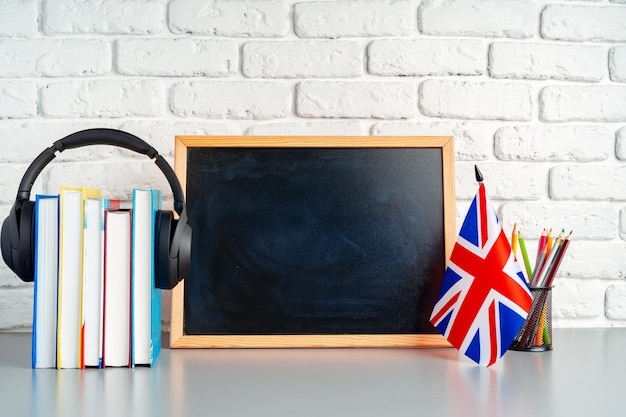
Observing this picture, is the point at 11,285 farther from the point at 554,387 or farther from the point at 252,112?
the point at 554,387

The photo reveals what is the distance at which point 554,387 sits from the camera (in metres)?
0.78

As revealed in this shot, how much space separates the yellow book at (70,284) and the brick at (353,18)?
1.81 ft

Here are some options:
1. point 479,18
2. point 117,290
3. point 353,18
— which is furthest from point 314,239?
point 479,18

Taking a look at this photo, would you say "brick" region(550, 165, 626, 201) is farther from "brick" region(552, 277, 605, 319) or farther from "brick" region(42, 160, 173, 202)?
"brick" region(42, 160, 173, 202)

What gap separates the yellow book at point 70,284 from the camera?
2.84 ft

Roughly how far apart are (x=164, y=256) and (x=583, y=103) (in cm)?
86

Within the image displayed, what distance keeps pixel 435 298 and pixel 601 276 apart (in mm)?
387

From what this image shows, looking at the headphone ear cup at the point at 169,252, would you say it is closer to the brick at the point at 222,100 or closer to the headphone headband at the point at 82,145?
the headphone headband at the point at 82,145

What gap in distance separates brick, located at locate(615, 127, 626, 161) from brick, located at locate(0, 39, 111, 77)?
3.33 ft

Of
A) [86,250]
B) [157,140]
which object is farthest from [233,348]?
[157,140]

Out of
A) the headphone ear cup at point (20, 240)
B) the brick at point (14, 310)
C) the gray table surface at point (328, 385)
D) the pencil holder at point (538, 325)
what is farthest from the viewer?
the brick at point (14, 310)

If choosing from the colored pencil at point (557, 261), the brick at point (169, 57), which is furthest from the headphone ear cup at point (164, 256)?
the colored pencil at point (557, 261)

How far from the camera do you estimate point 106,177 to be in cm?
116

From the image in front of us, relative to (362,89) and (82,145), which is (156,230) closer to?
(82,145)
